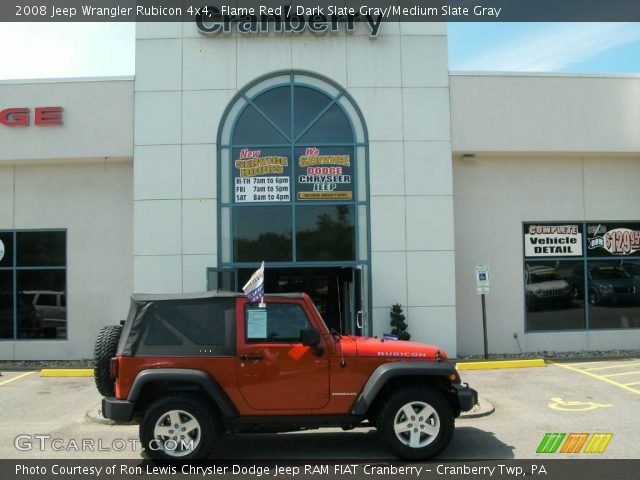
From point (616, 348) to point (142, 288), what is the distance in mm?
11639

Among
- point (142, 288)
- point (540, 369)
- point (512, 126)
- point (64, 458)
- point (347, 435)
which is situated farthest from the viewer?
point (512, 126)

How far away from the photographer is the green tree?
13.4 metres

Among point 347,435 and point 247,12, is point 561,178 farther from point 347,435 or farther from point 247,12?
point 347,435

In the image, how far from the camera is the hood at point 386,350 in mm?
6746

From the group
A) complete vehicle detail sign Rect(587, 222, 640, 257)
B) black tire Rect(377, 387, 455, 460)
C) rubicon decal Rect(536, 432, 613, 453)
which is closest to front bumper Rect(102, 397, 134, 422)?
black tire Rect(377, 387, 455, 460)

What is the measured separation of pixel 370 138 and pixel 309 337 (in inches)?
334

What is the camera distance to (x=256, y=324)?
6711mm

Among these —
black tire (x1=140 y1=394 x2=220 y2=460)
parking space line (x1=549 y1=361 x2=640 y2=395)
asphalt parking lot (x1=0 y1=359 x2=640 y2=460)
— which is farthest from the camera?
parking space line (x1=549 y1=361 x2=640 y2=395)

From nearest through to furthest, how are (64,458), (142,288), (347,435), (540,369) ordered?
(64,458), (347,435), (540,369), (142,288)

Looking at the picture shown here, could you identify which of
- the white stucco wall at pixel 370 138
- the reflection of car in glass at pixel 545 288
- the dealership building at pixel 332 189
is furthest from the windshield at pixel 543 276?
the white stucco wall at pixel 370 138

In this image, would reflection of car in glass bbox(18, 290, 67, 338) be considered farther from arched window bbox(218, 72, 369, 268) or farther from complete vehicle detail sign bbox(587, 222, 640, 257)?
complete vehicle detail sign bbox(587, 222, 640, 257)

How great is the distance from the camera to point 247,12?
14.3 m

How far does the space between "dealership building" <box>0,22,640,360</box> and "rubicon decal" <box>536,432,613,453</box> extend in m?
6.20

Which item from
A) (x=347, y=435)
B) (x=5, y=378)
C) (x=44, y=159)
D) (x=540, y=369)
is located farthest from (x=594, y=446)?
(x=44, y=159)
